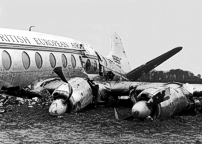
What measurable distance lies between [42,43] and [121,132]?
28.1 feet

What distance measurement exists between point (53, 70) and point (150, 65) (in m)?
6.69

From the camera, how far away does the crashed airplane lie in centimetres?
1234

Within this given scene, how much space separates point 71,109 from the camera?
39.2 feet

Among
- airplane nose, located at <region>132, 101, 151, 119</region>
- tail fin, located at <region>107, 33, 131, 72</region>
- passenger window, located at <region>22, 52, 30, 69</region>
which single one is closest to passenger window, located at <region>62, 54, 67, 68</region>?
passenger window, located at <region>22, 52, 30, 69</region>

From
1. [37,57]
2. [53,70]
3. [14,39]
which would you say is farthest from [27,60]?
[53,70]

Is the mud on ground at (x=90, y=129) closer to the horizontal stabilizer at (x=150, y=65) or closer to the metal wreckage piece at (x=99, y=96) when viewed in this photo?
the metal wreckage piece at (x=99, y=96)

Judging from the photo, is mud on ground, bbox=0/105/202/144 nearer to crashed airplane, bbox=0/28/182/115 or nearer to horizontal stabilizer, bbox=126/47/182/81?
crashed airplane, bbox=0/28/182/115

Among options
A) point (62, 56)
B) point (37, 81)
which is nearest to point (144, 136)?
point (37, 81)

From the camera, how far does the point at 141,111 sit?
1034cm

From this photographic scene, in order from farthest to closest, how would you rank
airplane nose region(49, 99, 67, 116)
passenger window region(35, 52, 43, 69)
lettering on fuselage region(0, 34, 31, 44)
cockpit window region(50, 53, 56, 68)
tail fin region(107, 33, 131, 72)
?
tail fin region(107, 33, 131, 72), cockpit window region(50, 53, 56, 68), passenger window region(35, 52, 43, 69), lettering on fuselage region(0, 34, 31, 44), airplane nose region(49, 99, 67, 116)

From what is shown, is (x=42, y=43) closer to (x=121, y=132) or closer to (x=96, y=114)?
(x=96, y=114)

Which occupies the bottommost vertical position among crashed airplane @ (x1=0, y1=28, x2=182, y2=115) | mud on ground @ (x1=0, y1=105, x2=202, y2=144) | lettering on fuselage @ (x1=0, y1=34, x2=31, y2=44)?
mud on ground @ (x1=0, y1=105, x2=202, y2=144)

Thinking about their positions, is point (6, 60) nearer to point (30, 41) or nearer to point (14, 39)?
point (14, 39)

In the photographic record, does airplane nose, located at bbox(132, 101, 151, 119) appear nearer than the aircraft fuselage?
Yes
